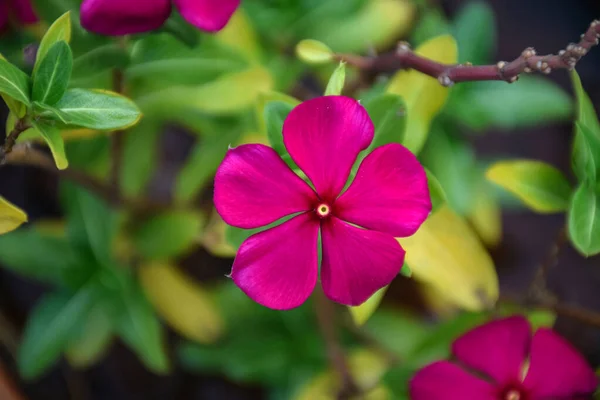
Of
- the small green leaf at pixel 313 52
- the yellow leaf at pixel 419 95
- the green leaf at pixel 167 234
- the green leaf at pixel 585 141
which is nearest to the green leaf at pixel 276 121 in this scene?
the small green leaf at pixel 313 52

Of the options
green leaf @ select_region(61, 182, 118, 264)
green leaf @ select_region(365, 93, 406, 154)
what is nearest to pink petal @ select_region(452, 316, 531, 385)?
green leaf @ select_region(365, 93, 406, 154)

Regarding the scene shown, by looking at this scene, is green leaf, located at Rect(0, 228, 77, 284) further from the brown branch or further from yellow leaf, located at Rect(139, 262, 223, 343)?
the brown branch

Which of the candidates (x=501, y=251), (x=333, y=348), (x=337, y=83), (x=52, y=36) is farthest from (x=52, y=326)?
(x=501, y=251)

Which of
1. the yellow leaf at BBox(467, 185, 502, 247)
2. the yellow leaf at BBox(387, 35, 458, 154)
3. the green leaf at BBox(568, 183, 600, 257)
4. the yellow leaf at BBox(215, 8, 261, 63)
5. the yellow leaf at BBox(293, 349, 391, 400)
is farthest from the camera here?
the yellow leaf at BBox(467, 185, 502, 247)

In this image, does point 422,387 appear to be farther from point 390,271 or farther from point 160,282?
point 160,282

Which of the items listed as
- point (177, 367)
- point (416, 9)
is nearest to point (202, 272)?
point (177, 367)

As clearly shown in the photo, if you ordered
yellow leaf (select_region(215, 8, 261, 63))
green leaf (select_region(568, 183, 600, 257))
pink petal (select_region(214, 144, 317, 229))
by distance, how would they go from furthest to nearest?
yellow leaf (select_region(215, 8, 261, 63)) → green leaf (select_region(568, 183, 600, 257)) → pink petal (select_region(214, 144, 317, 229))
